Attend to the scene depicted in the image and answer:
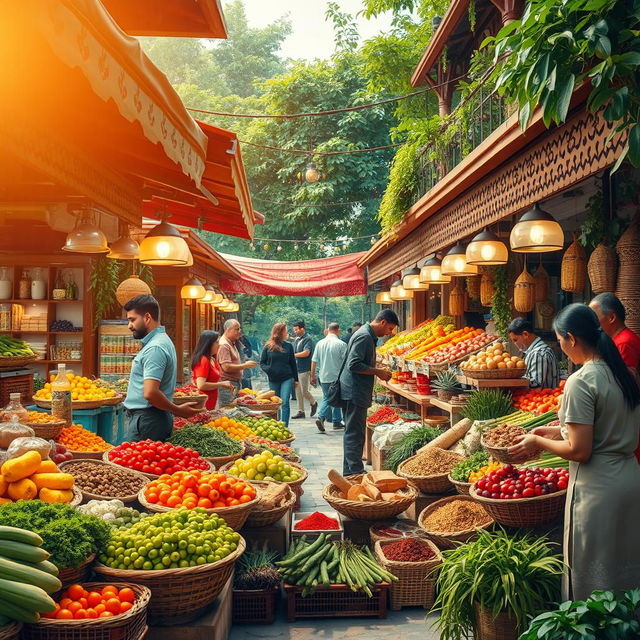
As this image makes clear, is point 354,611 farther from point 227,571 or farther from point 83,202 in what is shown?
point 83,202

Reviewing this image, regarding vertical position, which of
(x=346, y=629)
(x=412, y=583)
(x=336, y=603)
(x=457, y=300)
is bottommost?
(x=346, y=629)

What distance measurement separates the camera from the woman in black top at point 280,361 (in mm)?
12125

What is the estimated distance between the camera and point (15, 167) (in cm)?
557

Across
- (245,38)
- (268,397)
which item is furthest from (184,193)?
(245,38)

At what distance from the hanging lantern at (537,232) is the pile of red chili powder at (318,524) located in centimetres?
292

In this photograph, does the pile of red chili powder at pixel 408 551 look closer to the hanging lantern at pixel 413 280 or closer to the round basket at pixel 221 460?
the round basket at pixel 221 460

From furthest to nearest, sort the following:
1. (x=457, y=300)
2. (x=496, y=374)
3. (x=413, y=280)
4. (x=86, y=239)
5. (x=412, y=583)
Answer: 1. (x=457, y=300)
2. (x=413, y=280)
3. (x=496, y=374)
4. (x=86, y=239)
5. (x=412, y=583)

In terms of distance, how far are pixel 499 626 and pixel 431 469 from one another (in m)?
2.26

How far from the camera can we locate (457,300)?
34.3 ft

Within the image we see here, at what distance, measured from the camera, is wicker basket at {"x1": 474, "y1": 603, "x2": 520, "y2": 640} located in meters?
3.94

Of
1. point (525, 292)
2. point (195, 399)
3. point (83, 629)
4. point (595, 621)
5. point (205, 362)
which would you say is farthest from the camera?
point (205, 362)

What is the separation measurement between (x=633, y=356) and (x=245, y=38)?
42.2 meters

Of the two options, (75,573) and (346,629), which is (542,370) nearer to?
(346,629)

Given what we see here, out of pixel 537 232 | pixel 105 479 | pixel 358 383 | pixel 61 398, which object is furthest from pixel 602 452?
pixel 358 383
